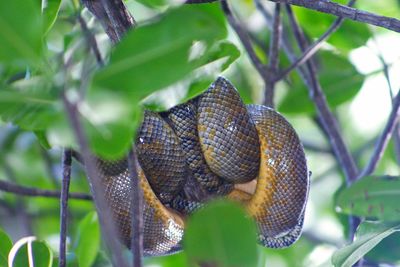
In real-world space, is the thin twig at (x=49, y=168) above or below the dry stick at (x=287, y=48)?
below

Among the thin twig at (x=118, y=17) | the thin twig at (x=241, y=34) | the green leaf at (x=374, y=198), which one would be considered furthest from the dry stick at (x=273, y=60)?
the thin twig at (x=118, y=17)

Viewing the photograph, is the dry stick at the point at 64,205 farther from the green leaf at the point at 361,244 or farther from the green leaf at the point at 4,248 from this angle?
the green leaf at the point at 361,244

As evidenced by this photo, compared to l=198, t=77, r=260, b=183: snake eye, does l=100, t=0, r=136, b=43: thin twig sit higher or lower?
higher

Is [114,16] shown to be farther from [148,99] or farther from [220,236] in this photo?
[220,236]

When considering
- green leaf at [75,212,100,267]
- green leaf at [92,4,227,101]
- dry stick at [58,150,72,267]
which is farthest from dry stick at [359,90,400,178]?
green leaf at [92,4,227,101]

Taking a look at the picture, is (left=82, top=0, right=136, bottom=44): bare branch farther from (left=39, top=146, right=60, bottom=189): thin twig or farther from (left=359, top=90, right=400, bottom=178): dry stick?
(left=39, top=146, right=60, bottom=189): thin twig

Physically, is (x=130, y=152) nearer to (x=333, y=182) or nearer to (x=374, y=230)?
(x=374, y=230)

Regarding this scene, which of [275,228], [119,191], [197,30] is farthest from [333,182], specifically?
[197,30]
